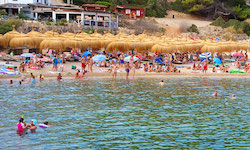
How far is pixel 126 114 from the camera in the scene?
14.7 m

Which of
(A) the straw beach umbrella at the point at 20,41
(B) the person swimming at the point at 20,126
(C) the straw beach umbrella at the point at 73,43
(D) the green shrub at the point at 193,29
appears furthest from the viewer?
(D) the green shrub at the point at 193,29

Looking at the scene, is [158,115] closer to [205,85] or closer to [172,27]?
[205,85]

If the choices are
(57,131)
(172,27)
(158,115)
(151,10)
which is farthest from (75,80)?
(151,10)

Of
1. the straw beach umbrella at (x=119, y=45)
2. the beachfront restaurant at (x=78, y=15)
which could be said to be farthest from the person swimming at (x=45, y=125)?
the beachfront restaurant at (x=78, y=15)

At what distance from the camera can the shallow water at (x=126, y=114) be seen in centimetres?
1132

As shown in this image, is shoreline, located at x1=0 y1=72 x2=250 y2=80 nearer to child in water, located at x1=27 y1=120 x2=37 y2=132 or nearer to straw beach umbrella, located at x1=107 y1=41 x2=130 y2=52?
straw beach umbrella, located at x1=107 y1=41 x2=130 y2=52

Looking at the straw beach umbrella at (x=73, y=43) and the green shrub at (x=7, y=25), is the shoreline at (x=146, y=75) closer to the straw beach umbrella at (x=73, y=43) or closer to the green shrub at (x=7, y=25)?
the straw beach umbrella at (x=73, y=43)

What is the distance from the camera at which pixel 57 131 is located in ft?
40.3

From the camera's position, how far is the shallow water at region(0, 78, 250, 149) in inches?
446

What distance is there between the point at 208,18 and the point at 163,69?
42.4 metres

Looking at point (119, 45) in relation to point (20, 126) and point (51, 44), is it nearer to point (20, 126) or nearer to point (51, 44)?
point (51, 44)

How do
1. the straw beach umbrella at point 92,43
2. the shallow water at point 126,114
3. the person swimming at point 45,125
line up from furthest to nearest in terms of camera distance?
the straw beach umbrella at point 92,43 < the person swimming at point 45,125 < the shallow water at point 126,114

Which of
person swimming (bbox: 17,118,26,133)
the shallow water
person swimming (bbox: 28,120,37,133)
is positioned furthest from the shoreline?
person swimming (bbox: 17,118,26,133)

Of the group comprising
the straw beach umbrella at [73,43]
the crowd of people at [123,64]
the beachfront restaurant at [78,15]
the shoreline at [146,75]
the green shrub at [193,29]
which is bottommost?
the shoreline at [146,75]
